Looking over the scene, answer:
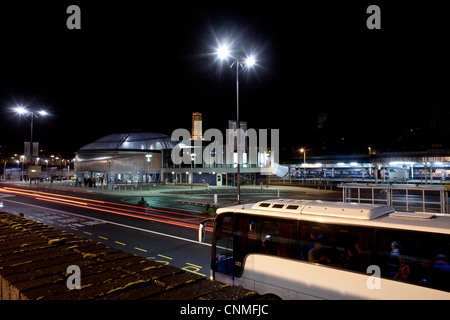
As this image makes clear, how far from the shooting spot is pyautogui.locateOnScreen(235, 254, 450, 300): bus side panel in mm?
4824

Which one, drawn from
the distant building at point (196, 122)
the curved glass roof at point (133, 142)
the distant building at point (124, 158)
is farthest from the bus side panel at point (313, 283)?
the distant building at point (196, 122)

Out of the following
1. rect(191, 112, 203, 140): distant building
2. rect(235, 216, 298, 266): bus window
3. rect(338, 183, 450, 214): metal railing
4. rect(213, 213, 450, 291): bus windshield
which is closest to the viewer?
rect(213, 213, 450, 291): bus windshield

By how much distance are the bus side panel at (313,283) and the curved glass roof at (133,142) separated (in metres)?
77.6

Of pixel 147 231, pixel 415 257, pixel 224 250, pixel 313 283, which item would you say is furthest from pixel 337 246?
pixel 147 231

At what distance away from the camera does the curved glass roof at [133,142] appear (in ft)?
266

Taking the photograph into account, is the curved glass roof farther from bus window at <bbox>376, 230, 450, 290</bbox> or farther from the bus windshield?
bus window at <bbox>376, 230, 450, 290</bbox>

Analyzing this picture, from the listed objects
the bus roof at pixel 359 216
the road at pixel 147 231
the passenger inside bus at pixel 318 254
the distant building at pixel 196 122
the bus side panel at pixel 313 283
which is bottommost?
the road at pixel 147 231

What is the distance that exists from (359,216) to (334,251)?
0.87 m

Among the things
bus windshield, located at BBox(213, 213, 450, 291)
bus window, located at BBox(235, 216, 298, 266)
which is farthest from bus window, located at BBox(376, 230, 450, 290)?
bus window, located at BBox(235, 216, 298, 266)

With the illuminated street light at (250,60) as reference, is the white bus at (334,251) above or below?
below

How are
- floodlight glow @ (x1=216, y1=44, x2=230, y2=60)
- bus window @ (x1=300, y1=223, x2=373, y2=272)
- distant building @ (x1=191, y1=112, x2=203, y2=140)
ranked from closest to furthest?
bus window @ (x1=300, y1=223, x2=373, y2=272), floodlight glow @ (x1=216, y1=44, x2=230, y2=60), distant building @ (x1=191, y1=112, x2=203, y2=140)

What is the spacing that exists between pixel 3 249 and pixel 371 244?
636cm

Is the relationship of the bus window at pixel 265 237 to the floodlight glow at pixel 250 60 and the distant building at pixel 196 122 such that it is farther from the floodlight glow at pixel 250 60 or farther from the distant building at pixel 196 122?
the distant building at pixel 196 122
